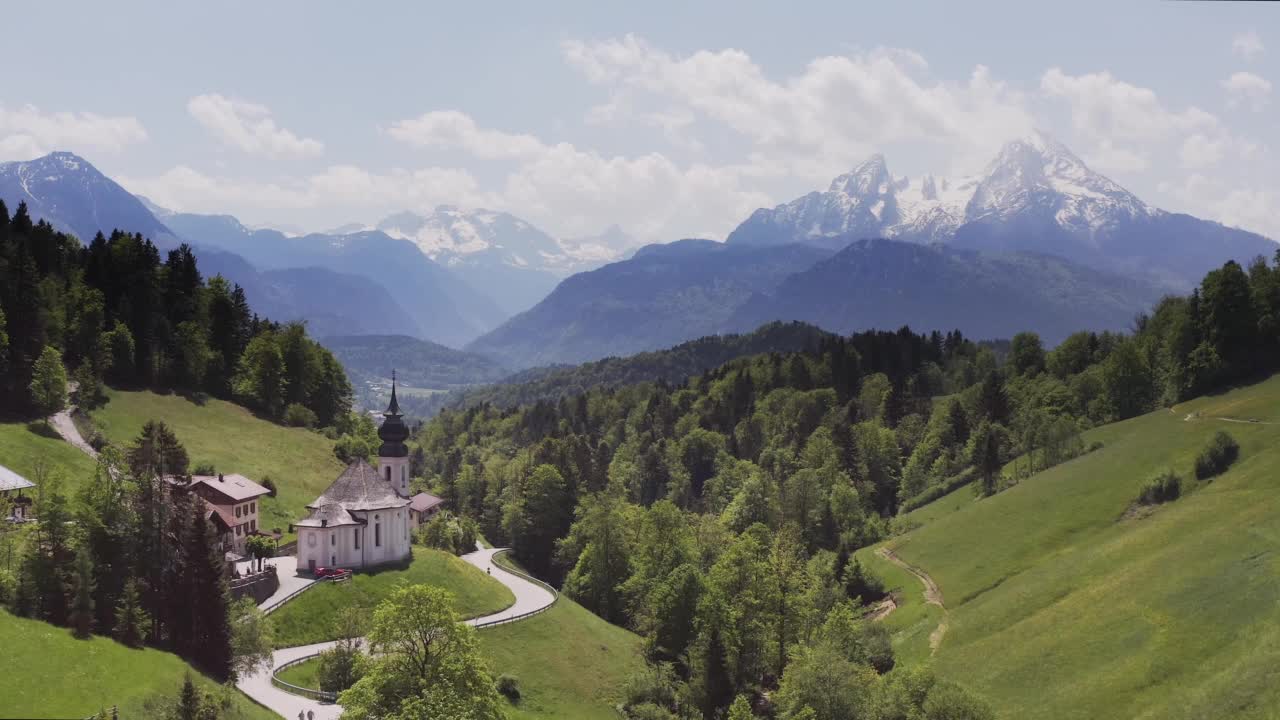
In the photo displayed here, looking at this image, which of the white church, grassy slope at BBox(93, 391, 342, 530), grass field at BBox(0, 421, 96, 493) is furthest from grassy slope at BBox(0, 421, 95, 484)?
the white church

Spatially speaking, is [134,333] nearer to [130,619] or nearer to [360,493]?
[360,493]

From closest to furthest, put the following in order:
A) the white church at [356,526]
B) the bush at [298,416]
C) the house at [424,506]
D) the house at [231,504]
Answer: the white church at [356,526] → the house at [231,504] → the house at [424,506] → the bush at [298,416]

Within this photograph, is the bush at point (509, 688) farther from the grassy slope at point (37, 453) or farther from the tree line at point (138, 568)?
the grassy slope at point (37, 453)

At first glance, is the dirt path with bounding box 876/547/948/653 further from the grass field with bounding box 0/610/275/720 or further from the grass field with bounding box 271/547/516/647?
the grass field with bounding box 0/610/275/720

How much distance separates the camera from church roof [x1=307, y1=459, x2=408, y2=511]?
79.8 metres

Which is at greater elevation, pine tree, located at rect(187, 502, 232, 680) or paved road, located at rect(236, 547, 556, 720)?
pine tree, located at rect(187, 502, 232, 680)

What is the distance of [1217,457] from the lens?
253 feet

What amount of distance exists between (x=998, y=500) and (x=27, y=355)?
94.7 metres

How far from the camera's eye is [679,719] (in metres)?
65.0

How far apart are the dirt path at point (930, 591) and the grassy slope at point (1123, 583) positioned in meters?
0.80

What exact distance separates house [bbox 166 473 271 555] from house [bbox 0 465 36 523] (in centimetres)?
1169

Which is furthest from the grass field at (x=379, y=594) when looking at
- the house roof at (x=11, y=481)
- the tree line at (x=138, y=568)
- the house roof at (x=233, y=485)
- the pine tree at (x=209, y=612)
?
the house roof at (x=11, y=481)

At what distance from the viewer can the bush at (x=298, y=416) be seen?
123750 mm

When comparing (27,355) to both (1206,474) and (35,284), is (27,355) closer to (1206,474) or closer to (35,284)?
(35,284)
